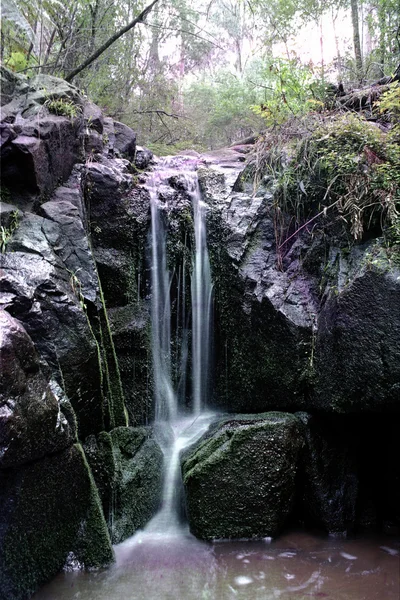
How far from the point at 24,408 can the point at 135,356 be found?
244 cm

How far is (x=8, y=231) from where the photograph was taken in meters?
4.17

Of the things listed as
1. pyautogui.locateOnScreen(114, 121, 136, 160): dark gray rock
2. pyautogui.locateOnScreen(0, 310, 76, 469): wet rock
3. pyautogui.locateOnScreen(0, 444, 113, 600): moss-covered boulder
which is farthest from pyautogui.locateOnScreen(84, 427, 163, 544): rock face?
pyautogui.locateOnScreen(114, 121, 136, 160): dark gray rock

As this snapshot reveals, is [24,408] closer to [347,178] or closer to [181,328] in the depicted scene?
[181,328]

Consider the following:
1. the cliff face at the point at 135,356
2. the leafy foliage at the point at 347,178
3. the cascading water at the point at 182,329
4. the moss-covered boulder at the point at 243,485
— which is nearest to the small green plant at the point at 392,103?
the leafy foliage at the point at 347,178

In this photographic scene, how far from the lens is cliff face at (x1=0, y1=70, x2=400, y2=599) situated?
10.6 feet

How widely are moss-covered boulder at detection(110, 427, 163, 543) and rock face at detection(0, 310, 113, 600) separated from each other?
1.30 ft

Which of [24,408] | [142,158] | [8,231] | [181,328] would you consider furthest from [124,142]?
[24,408]

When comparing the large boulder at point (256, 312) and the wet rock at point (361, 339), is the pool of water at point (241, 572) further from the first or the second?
the large boulder at point (256, 312)

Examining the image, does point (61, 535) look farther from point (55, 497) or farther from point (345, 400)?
point (345, 400)

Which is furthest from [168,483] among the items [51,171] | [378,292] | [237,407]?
[51,171]

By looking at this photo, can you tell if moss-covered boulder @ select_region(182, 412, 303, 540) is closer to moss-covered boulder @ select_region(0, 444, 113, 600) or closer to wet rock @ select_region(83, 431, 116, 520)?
wet rock @ select_region(83, 431, 116, 520)

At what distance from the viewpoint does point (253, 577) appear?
133 inches

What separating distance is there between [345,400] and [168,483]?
1931 mm

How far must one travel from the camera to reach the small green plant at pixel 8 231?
3994 mm
